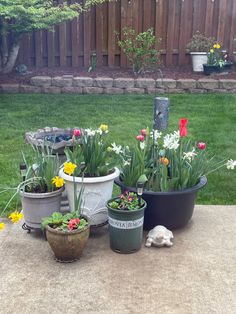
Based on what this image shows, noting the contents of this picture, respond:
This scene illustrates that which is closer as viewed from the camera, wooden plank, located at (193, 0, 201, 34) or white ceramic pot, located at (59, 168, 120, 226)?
white ceramic pot, located at (59, 168, 120, 226)

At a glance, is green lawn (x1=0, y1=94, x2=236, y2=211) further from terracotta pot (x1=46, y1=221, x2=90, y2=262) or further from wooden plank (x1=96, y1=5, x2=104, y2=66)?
wooden plank (x1=96, y1=5, x2=104, y2=66)

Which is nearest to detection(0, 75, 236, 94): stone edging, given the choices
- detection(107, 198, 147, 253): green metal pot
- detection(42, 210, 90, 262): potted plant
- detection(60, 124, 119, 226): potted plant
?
detection(60, 124, 119, 226): potted plant

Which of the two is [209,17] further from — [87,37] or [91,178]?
[91,178]

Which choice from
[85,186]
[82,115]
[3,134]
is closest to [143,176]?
[85,186]

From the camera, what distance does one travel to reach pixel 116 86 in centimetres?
768

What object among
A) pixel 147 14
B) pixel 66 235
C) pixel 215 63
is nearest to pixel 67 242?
pixel 66 235

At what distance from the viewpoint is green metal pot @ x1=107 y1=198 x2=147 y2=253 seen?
9.33ft

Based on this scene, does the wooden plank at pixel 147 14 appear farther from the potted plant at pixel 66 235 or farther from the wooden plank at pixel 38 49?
the potted plant at pixel 66 235

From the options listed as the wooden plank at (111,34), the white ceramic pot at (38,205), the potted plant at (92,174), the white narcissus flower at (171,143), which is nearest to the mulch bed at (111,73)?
the wooden plank at (111,34)

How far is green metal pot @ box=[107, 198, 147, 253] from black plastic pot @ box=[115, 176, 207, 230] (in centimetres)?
18

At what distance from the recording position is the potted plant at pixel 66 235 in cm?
271

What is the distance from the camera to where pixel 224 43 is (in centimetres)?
862

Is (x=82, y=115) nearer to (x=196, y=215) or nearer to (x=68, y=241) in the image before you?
(x=196, y=215)

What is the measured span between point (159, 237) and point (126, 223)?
254 millimetres
